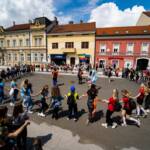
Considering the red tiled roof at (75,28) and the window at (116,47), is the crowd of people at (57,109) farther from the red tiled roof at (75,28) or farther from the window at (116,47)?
the red tiled roof at (75,28)

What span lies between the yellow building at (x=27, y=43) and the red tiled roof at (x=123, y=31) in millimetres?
12532

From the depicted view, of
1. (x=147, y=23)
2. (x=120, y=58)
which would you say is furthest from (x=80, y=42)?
(x=147, y=23)

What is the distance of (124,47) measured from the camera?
2644 centimetres

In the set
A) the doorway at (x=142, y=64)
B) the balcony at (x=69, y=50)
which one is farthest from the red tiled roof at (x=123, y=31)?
the balcony at (x=69, y=50)

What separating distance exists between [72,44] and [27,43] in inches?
463

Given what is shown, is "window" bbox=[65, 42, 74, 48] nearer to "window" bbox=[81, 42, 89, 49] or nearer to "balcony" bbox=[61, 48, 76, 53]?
"balcony" bbox=[61, 48, 76, 53]

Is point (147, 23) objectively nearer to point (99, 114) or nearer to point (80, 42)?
point (80, 42)

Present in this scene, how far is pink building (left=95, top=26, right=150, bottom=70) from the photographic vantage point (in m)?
25.4

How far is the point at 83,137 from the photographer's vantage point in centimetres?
508

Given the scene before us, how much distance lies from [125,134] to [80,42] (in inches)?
1002

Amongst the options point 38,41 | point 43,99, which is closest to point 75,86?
point 43,99

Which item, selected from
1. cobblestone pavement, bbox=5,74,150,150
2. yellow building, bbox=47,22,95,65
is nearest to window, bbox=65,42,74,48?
yellow building, bbox=47,22,95,65

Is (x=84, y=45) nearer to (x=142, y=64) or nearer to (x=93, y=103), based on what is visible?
(x=142, y=64)

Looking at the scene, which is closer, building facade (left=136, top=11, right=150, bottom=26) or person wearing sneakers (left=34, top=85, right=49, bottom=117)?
person wearing sneakers (left=34, top=85, right=49, bottom=117)
